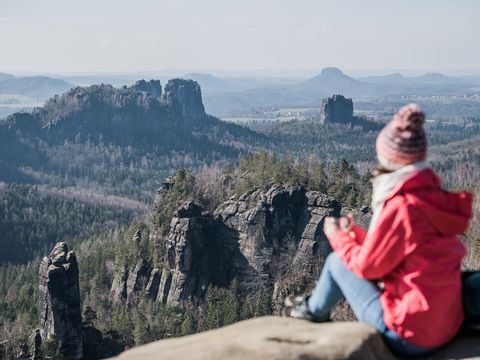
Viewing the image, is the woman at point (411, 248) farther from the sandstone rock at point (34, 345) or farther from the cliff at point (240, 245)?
the cliff at point (240, 245)

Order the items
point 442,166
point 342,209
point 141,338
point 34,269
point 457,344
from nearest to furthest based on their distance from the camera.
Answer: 1. point 457,344
2. point 141,338
3. point 342,209
4. point 34,269
5. point 442,166

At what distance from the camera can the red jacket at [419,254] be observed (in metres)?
5.75

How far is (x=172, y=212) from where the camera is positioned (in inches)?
2397

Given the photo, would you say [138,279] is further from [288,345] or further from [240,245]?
[288,345]

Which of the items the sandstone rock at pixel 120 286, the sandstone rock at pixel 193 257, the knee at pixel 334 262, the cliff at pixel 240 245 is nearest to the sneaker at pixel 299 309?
the knee at pixel 334 262

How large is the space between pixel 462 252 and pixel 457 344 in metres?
1.19

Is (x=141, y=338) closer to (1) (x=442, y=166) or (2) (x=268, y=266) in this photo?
(2) (x=268, y=266)

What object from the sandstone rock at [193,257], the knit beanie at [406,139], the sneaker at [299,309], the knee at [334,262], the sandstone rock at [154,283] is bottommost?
the sandstone rock at [154,283]

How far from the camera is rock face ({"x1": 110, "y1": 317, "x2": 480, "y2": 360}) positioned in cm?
588

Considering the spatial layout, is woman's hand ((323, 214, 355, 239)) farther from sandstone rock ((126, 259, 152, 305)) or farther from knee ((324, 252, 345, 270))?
sandstone rock ((126, 259, 152, 305))

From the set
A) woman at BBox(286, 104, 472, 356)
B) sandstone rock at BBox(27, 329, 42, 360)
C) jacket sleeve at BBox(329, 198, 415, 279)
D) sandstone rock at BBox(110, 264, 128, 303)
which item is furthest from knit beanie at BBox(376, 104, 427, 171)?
sandstone rock at BBox(110, 264, 128, 303)

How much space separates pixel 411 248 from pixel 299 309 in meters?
2.03

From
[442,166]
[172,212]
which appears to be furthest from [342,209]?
[442,166]

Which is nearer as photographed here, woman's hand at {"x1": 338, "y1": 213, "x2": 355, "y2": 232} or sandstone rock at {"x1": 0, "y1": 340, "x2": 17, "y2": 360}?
woman's hand at {"x1": 338, "y1": 213, "x2": 355, "y2": 232}
